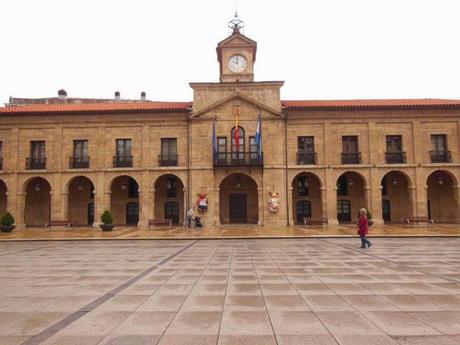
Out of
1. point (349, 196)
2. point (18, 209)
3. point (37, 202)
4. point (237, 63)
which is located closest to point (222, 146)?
point (237, 63)

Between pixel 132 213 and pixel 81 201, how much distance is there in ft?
15.4

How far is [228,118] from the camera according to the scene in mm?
Result: 27531

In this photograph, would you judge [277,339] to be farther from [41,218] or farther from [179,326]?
[41,218]

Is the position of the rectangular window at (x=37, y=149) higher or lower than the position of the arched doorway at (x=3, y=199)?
higher

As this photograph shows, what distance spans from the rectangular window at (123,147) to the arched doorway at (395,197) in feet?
73.0

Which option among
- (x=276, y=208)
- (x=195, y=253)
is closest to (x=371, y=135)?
(x=276, y=208)

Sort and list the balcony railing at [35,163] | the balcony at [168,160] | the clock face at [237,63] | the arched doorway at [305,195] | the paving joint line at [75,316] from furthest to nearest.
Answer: the clock face at [237,63] → the arched doorway at [305,195] → the balcony railing at [35,163] → the balcony at [168,160] → the paving joint line at [75,316]

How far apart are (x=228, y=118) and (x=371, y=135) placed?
38.8ft

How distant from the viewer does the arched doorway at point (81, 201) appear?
29.6 metres

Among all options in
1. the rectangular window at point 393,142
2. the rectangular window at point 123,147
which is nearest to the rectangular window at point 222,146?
the rectangular window at point 123,147

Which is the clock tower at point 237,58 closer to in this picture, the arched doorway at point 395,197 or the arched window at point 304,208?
the arched window at point 304,208

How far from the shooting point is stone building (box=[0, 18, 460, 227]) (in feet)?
88.4

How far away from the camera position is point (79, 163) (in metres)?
28.0

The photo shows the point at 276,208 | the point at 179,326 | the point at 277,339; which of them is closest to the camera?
the point at 277,339
